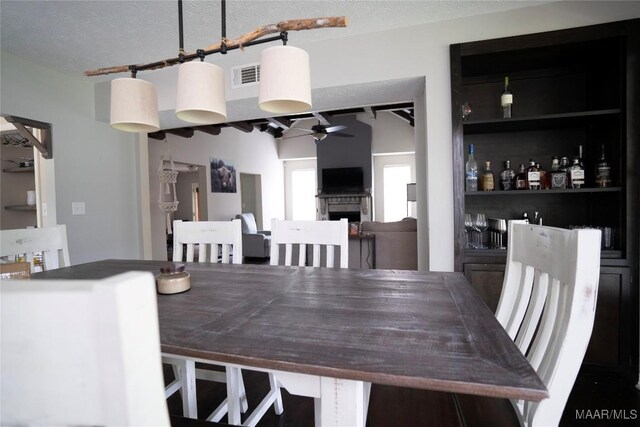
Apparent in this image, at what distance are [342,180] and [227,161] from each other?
2952mm

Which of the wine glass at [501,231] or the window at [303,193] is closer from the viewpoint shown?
the wine glass at [501,231]

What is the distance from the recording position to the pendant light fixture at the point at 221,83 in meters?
1.04

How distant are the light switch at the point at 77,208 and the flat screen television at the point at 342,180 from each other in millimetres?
5899

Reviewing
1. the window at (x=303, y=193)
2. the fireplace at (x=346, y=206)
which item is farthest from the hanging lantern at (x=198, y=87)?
the window at (x=303, y=193)

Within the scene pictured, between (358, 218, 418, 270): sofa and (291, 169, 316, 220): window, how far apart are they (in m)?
5.53

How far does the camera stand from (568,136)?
221 cm

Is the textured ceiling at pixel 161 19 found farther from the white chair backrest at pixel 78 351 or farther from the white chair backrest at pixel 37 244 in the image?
the white chair backrest at pixel 78 351

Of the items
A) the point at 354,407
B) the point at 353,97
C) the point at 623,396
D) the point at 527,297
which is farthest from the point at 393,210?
the point at 354,407

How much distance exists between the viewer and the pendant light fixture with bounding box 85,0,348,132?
1.04m

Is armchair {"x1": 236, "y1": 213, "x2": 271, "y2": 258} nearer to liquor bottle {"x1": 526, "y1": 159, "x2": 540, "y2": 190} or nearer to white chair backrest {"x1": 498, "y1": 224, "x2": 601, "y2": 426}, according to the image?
liquor bottle {"x1": 526, "y1": 159, "x2": 540, "y2": 190}

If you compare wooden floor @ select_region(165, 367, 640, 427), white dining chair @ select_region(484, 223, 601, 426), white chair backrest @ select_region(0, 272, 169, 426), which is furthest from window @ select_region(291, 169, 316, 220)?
white chair backrest @ select_region(0, 272, 169, 426)

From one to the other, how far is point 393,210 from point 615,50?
661cm

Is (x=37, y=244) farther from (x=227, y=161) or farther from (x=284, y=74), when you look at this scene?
(x=227, y=161)

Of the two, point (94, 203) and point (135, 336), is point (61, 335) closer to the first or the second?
point (135, 336)
